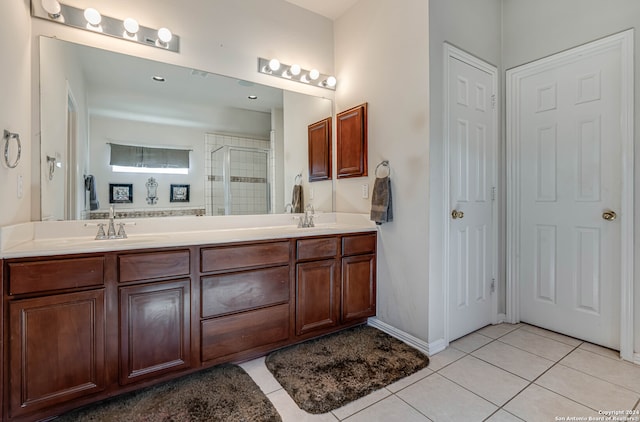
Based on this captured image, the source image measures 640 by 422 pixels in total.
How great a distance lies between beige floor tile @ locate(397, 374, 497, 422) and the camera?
1.48 metres

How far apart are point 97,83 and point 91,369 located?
1737mm

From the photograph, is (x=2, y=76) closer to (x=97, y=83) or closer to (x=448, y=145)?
(x=97, y=83)

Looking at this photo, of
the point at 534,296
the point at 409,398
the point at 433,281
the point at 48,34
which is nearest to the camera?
the point at 409,398

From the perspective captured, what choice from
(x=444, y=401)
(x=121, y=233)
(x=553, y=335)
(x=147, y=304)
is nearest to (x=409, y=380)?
(x=444, y=401)

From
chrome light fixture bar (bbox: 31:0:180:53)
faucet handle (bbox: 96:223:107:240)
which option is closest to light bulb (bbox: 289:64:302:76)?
chrome light fixture bar (bbox: 31:0:180:53)

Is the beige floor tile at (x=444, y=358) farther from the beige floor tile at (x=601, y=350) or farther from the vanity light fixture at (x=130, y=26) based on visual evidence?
the vanity light fixture at (x=130, y=26)

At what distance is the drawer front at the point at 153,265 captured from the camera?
Result: 1.55m

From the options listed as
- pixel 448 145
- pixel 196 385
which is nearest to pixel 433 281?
pixel 448 145

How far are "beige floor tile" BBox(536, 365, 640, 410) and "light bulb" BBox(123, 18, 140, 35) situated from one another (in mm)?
3287

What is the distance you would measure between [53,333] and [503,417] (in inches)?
85.0

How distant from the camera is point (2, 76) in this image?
139 cm

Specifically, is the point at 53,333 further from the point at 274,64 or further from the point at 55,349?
the point at 274,64

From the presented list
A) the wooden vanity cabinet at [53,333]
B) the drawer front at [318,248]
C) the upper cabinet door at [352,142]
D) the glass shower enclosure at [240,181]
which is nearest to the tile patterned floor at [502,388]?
the drawer front at [318,248]

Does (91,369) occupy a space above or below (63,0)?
below
